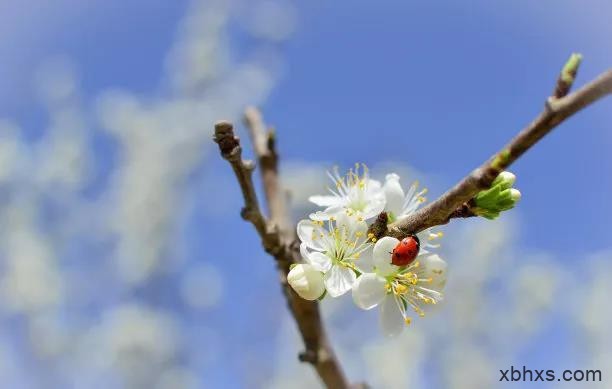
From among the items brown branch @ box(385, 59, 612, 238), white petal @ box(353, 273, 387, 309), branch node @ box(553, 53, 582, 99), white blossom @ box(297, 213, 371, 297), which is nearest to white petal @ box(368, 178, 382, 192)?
white blossom @ box(297, 213, 371, 297)

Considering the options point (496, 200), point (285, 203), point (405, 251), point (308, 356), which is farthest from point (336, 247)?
point (285, 203)

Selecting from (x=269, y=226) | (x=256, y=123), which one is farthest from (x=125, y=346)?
(x=269, y=226)

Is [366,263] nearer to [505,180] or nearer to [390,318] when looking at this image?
[390,318]

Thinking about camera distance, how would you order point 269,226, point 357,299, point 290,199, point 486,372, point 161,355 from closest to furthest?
point 357,299 < point 269,226 < point 290,199 < point 161,355 < point 486,372

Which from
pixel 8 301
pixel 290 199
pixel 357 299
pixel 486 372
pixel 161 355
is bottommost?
pixel 357 299

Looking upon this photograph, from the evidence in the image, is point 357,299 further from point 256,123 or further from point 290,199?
point 256,123
